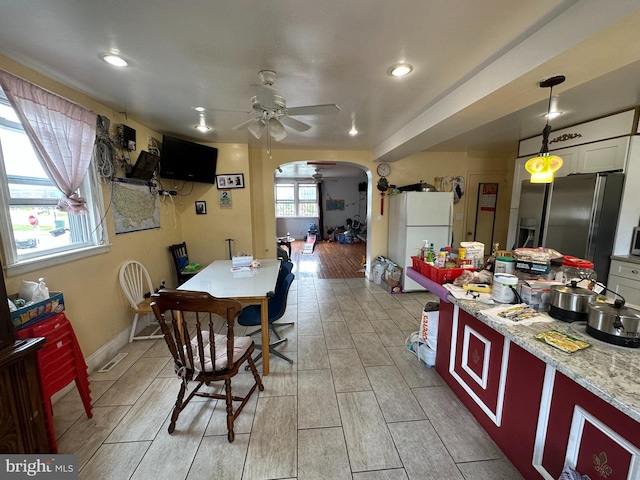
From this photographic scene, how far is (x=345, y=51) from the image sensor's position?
5.22 ft

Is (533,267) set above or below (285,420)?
above

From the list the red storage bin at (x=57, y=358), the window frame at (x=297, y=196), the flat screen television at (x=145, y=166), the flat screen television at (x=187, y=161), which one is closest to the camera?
the red storage bin at (x=57, y=358)

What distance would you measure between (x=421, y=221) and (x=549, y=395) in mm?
3025

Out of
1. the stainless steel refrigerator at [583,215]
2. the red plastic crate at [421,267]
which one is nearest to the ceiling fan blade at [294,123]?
the red plastic crate at [421,267]

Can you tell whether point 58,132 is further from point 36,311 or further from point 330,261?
point 330,261

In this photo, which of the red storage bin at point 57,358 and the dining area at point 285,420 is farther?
the red storage bin at point 57,358

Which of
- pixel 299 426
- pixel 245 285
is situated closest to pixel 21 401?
pixel 245 285

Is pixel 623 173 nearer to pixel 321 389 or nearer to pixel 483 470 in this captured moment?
pixel 483 470

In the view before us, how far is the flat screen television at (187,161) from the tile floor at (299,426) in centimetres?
224

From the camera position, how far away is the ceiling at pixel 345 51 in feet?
4.04

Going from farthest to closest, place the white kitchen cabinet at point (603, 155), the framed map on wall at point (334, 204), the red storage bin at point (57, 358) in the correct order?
the framed map on wall at point (334, 204) < the white kitchen cabinet at point (603, 155) < the red storage bin at point (57, 358)

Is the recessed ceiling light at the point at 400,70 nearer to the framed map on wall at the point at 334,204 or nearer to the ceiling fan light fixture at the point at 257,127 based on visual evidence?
the ceiling fan light fixture at the point at 257,127

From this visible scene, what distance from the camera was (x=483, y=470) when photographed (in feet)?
4.43

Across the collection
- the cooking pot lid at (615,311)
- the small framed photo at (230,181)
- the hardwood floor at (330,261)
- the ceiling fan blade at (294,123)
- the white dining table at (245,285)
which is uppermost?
the ceiling fan blade at (294,123)
